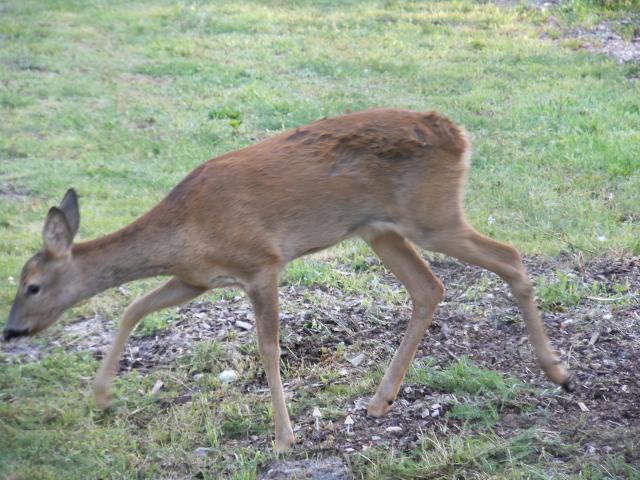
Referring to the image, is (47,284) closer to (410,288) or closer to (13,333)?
(13,333)

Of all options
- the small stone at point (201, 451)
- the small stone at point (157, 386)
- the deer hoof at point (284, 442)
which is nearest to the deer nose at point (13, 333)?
the small stone at point (157, 386)

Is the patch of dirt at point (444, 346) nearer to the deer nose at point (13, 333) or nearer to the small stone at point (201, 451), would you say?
the small stone at point (201, 451)

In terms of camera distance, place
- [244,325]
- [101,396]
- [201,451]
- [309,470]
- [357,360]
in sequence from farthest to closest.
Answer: [244,325] → [357,360] → [101,396] → [201,451] → [309,470]

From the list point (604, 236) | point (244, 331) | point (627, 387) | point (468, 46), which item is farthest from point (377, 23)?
point (627, 387)

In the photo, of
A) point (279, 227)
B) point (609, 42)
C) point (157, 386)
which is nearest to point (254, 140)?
point (157, 386)

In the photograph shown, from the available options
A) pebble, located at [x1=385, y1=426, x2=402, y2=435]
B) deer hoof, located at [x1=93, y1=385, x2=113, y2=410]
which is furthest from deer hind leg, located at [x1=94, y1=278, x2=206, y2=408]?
pebble, located at [x1=385, y1=426, x2=402, y2=435]

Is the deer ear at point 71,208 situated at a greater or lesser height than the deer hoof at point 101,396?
greater

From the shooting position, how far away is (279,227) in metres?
5.37

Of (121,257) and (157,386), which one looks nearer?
(121,257)

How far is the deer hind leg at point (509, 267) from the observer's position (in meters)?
5.36

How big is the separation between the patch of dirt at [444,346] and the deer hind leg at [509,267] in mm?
178

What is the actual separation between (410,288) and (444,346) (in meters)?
0.45

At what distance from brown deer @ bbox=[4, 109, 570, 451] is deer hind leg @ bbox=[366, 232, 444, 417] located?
18 mm

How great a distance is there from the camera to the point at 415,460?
4.83 metres
